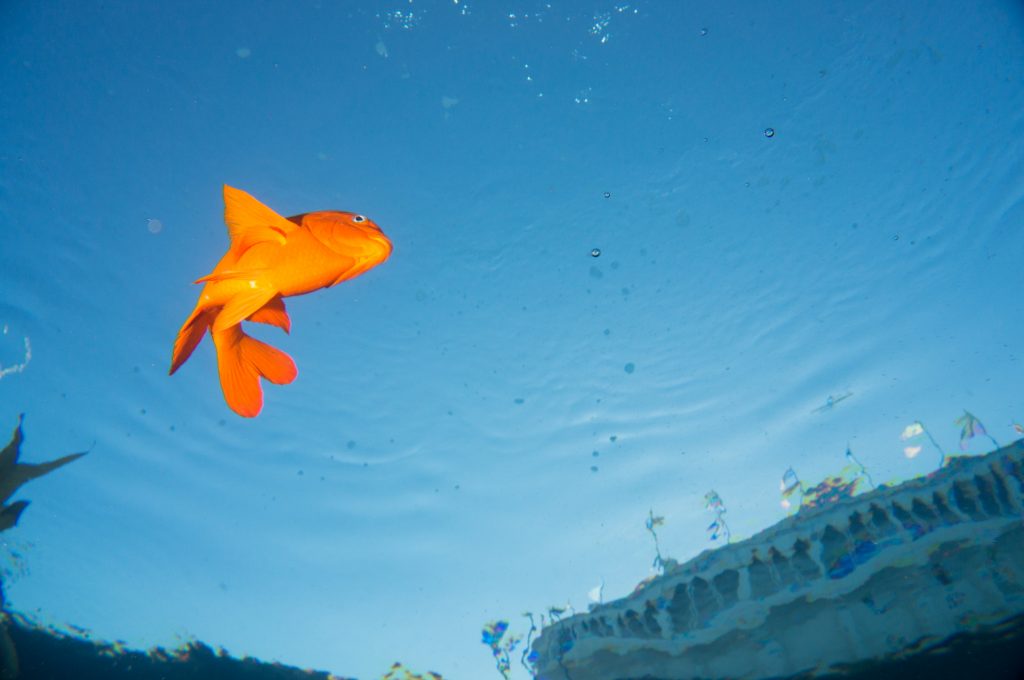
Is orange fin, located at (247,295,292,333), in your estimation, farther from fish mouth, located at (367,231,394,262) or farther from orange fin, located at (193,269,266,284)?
fish mouth, located at (367,231,394,262)

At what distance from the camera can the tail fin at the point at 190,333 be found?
78.2 inches

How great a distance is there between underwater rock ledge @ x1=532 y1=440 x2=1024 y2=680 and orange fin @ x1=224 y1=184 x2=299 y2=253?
1255 centimetres

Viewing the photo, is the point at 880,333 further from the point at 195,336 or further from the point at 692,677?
the point at 195,336

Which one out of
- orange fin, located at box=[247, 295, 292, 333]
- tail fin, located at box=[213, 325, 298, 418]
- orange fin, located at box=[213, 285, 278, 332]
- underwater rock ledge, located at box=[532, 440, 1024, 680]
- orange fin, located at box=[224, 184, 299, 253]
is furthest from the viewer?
underwater rock ledge, located at box=[532, 440, 1024, 680]

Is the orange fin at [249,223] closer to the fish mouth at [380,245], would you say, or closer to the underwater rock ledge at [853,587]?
the fish mouth at [380,245]

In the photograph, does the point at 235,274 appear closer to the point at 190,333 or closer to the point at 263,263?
the point at 263,263

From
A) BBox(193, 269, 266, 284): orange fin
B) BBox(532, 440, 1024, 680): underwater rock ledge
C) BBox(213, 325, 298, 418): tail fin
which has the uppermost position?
BBox(193, 269, 266, 284): orange fin

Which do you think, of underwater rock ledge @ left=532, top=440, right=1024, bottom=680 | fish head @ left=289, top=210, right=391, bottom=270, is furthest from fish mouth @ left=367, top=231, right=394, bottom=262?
underwater rock ledge @ left=532, top=440, right=1024, bottom=680

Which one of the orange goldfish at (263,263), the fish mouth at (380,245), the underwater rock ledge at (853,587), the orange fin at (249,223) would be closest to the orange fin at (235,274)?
the orange goldfish at (263,263)

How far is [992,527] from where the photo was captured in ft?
31.2

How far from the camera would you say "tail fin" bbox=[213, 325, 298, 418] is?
213cm

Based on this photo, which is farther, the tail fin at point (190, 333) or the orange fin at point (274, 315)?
the orange fin at point (274, 315)

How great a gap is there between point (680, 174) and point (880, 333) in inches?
341

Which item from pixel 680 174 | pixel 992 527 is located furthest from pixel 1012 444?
pixel 680 174
